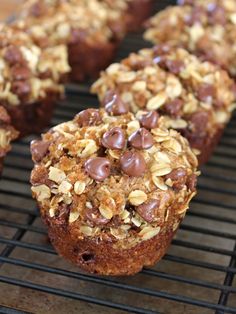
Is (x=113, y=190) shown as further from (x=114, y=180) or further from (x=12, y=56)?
(x=12, y=56)

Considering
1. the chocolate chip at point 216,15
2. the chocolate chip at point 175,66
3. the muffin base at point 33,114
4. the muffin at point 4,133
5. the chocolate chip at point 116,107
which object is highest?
the chocolate chip at point 216,15

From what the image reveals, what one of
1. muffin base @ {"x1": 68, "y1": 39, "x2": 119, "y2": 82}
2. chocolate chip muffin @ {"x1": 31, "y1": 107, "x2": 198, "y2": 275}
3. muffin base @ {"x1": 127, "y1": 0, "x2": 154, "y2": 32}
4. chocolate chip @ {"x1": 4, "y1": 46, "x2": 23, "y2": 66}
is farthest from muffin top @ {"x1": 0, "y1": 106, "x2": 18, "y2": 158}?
muffin base @ {"x1": 127, "y1": 0, "x2": 154, "y2": 32}

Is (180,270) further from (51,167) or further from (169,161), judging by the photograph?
(51,167)

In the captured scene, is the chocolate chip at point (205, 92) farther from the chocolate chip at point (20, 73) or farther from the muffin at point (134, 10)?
the muffin at point (134, 10)

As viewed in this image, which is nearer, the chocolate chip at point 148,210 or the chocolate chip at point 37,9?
the chocolate chip at point 148,210

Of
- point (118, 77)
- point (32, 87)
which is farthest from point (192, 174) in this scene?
point (32, 87)

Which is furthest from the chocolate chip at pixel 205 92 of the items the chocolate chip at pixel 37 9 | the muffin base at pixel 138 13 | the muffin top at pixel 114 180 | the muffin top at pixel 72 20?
the muffin base at pixel 138 13
